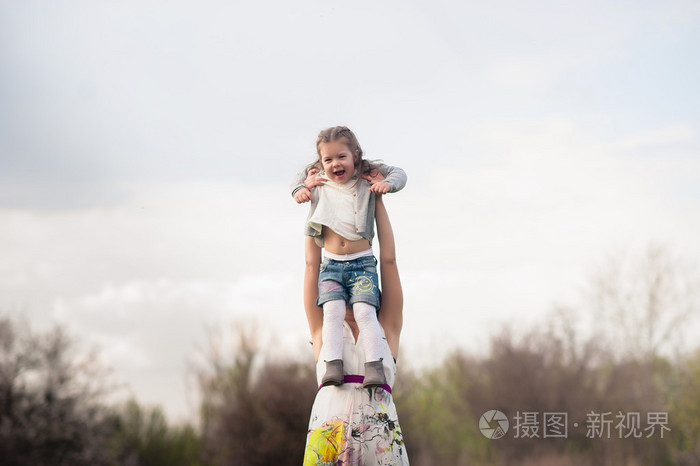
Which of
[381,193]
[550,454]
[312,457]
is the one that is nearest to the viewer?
[312,457]

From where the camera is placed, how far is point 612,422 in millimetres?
21500

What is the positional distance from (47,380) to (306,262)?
1521 cm

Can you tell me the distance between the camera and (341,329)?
4480 millimetres

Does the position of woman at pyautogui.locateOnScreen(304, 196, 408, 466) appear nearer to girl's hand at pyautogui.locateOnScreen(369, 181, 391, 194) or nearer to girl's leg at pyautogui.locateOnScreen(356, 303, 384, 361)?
girl's leg at pyautogui.locateOnScreen(356, 303, 384, 361)

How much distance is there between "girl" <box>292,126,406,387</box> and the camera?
14.6ft

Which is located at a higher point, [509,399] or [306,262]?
[509,399]

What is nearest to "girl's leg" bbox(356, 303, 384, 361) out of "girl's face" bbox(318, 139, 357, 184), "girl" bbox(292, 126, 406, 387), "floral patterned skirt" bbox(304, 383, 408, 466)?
"girl" bbox(292, 126, 406, 387)

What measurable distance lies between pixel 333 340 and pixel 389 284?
0.60 m

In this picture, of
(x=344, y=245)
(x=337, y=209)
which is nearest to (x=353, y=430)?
(x=344, y=245)

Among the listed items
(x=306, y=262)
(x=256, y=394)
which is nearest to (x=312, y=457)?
(x=306, y=262)

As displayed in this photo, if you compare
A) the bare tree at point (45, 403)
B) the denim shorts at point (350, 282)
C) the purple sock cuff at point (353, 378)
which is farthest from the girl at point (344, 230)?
the bare tree at point (45, 403)

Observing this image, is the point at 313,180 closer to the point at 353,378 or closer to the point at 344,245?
the point at 344,245

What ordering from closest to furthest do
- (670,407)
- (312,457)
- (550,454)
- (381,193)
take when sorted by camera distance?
(312,457) < (381,193) < (550,454) < (670,407)

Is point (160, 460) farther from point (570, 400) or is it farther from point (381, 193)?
point (381, 193)
